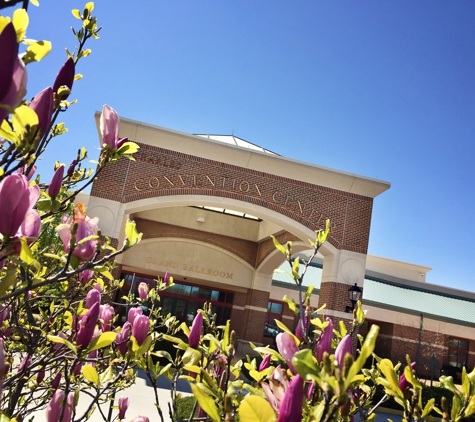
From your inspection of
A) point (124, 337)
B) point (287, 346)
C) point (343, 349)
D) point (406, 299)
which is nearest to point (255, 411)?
point (343, 349)

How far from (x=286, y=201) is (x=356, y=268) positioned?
306 cm

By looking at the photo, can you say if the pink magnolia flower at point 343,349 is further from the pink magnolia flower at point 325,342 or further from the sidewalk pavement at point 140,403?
the sidewalk pavement at point 140,403

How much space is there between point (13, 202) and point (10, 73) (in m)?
0.33

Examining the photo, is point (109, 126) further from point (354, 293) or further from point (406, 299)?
point (406, 299)

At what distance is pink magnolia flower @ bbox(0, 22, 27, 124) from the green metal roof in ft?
69.5

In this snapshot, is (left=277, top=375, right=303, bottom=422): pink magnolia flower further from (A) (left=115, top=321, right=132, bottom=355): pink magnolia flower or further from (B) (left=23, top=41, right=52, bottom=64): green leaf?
(A) (left=115, top=321, right=132, bottom=355): pink magnolia flower

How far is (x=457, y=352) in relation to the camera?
2442 centimetres

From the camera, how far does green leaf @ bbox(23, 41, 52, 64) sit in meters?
0.84

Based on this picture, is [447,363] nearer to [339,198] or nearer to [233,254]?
[233,254]

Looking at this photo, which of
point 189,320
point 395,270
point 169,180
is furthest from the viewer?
point 395,270

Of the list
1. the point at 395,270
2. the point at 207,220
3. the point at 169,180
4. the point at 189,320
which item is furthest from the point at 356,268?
the point at 395,270

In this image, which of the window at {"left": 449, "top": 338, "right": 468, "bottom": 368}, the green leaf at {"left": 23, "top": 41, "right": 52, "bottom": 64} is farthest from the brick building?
the window at {"left": 449, "top": 338, "right": 468, "bottom": 368}

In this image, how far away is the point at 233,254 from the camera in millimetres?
19328

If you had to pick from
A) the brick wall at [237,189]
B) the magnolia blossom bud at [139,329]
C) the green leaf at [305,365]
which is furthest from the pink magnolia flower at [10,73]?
the brick wall at [237,189]
